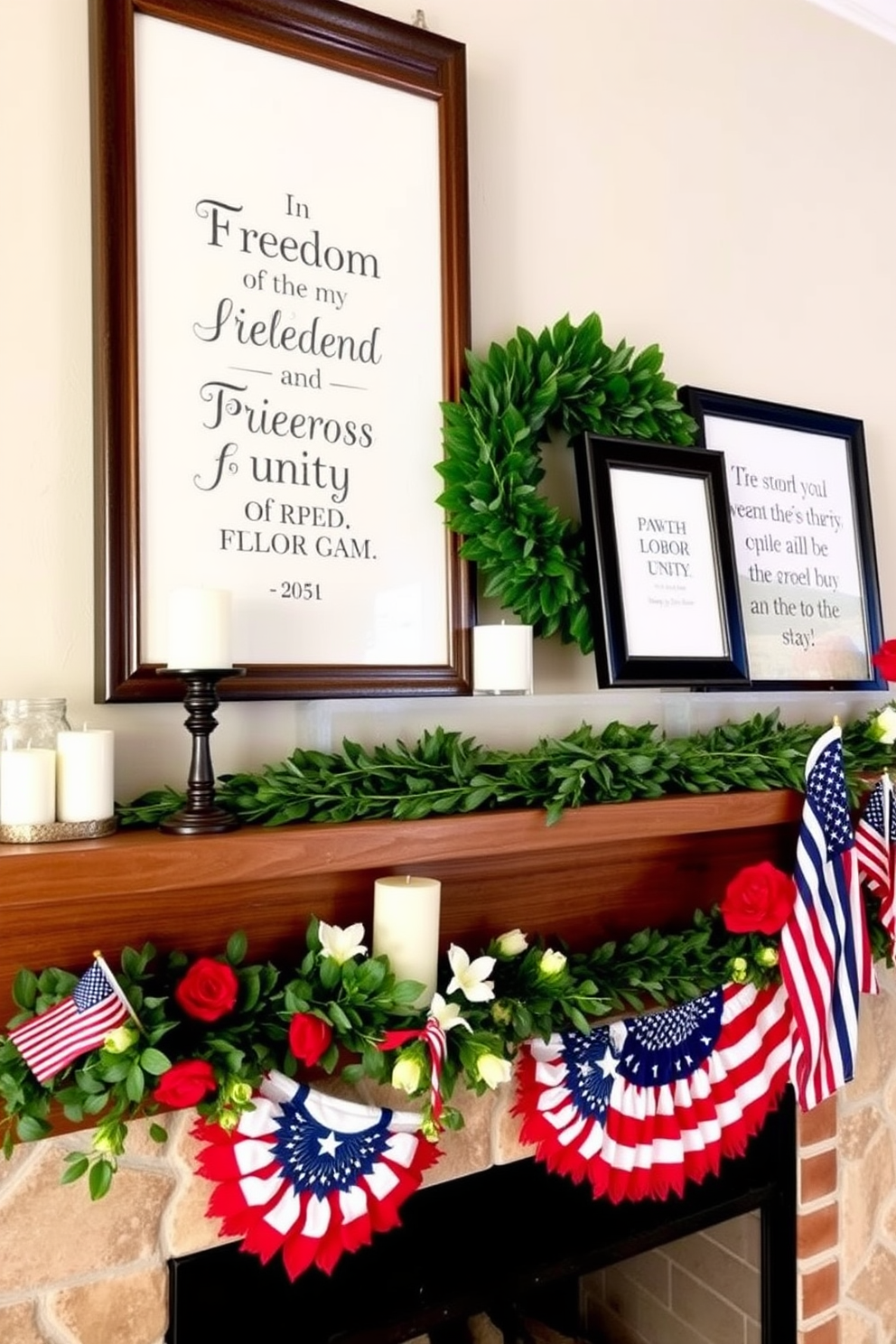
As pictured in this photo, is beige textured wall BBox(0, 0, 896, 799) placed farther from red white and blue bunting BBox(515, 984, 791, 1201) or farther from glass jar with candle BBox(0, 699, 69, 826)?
red white and blue bunting BBox(515, 984, 791, 1201)

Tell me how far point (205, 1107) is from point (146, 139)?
3.53ft

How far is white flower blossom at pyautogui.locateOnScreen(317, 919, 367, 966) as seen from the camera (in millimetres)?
1017

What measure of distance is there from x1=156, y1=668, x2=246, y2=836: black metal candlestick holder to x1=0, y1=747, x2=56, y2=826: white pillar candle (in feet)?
0.41

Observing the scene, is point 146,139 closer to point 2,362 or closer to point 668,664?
point 2,362

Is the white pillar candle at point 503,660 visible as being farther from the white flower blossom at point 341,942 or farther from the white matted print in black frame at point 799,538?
the white matted print in black frame at point 799,538

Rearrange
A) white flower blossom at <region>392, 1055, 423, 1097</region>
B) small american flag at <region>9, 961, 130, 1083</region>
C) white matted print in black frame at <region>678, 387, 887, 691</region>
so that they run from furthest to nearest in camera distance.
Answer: white matted print in black frame at <region>678, 387, 887, 691</region>
white flower blossom at <region>392, 1055, 423, 1097</region>
small american flag at <region>9, 961, 130, 1083</region>

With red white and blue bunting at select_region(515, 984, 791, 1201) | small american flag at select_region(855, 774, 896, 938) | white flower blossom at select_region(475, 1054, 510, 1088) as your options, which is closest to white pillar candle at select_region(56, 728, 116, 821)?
white flower blossom at select_region(475, 1054, 510, 1088)

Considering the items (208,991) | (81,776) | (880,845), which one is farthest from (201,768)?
(880,845)

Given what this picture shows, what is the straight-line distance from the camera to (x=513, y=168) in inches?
54.8

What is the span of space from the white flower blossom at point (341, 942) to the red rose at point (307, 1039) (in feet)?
0.25

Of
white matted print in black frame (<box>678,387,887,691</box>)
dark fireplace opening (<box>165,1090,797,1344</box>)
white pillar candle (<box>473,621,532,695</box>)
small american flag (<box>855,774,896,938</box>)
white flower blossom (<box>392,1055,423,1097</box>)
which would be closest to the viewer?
white flower blossom (<box>392,1055,423,1097</box>)

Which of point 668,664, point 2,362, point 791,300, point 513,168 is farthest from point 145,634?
point 791,300

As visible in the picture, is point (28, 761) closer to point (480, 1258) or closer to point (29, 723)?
point (29, 723)

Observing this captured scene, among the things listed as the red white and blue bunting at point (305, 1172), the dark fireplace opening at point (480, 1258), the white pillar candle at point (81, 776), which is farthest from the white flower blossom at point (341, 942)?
the dark fireplace opening at point (480, 1258)
